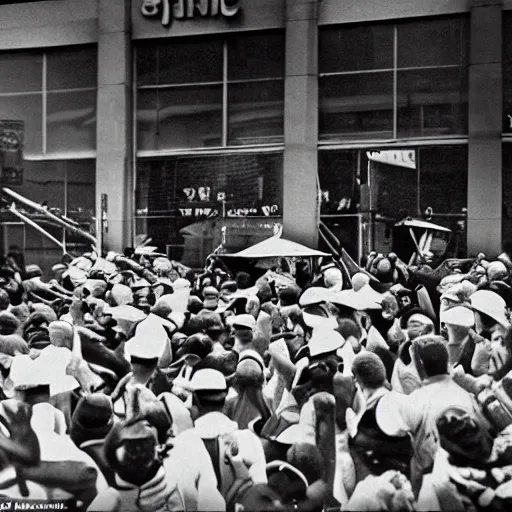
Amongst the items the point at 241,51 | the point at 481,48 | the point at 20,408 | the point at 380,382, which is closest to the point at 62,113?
the point at 241,51

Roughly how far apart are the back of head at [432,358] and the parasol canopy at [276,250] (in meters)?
4.30

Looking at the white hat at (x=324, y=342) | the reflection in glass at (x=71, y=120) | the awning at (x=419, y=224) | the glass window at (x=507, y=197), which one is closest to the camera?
the white hat at (x=324, y=342)

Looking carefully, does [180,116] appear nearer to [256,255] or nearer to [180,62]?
[180,62]

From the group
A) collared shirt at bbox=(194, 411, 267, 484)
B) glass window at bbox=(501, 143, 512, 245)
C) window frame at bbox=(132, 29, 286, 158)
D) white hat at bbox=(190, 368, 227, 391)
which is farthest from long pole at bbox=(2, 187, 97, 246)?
collared shirt at bbox=(194, 411, 267, 484)

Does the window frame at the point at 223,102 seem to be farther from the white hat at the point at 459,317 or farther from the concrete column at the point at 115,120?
the white hat at the point at 459,317

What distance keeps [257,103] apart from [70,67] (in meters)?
2.30

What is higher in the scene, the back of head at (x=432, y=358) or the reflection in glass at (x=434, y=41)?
the reflection in glass at (x=434, y=41)

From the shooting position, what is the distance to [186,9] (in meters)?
11.2

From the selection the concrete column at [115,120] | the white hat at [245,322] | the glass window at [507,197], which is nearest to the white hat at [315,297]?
the white hat at [245,322]

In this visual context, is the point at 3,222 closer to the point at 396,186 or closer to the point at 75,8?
the point at 75,8

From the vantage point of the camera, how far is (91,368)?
648cm

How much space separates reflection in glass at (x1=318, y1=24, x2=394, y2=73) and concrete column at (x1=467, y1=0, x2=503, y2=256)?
3.34ft

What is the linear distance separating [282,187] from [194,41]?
2088 millimetres

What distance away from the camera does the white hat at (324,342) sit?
568 centimetres
